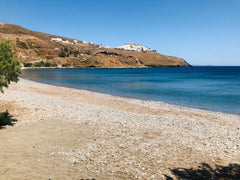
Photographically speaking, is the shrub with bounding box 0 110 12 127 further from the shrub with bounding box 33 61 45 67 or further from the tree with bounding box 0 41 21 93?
the shrub with bounding box 33 61 45 67

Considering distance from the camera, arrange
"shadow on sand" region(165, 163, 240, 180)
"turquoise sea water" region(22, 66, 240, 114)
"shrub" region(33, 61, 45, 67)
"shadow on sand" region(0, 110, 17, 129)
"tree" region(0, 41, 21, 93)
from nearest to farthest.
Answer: "shadow on sand" region(165, 163, 240, 180) → "tree" region(0, 41, 21, 93) → "shadow on sand" region(0, 110, 17, 129) → "turquoise sea water" region(22, 66, 240, 114) → "shrub" region(33, 61, 45, 67)

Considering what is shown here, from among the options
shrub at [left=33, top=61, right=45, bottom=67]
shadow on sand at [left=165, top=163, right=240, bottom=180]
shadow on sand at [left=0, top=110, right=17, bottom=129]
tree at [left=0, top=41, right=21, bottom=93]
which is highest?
shrub at [left=33, top=61, right=45, bottom=67]

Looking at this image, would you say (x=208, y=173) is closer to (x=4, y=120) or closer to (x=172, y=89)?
(x=4, y=120)

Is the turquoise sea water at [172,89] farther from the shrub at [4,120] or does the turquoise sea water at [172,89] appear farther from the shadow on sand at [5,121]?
the shrub at [4,120]

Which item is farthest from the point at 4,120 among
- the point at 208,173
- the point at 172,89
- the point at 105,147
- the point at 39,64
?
the point at 39,64

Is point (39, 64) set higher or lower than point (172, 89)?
higher

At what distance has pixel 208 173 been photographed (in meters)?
7.84

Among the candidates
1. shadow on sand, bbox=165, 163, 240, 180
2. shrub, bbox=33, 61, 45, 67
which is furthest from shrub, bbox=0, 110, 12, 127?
shrub, bbox=33, 61, 45, 67

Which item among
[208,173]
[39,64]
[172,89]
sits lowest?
[208,173]

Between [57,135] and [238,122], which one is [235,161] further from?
[238,122]

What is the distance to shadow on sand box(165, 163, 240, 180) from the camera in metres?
7.57

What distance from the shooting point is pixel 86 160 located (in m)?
8.57

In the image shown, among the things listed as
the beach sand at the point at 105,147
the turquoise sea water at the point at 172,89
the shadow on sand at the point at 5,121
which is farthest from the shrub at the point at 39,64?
the shadow on sand at the point at 5,121

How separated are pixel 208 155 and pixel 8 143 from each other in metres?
9.53
